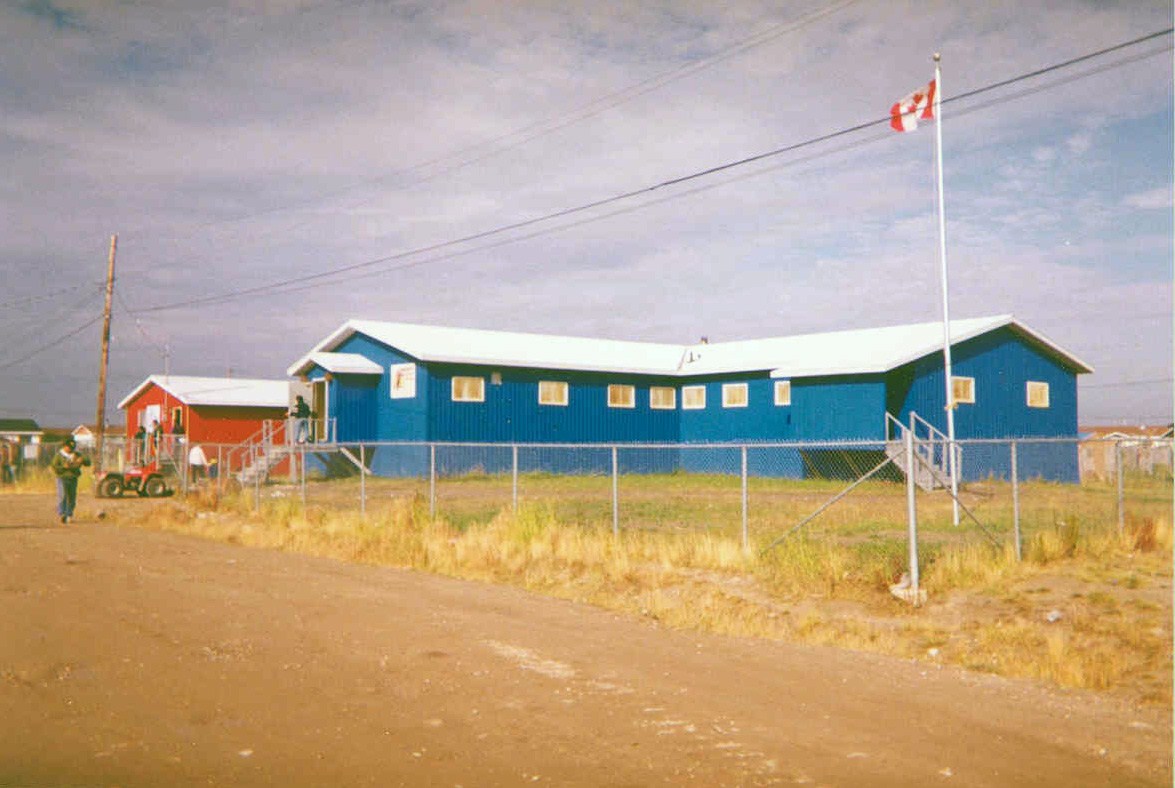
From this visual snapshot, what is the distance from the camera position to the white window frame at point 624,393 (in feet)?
126

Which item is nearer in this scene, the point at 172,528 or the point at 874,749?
the point at 874,749

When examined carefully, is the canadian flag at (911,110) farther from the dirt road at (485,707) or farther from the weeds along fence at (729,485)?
the dirt road at (485,707)

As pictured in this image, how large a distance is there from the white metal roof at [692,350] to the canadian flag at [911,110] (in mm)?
11280

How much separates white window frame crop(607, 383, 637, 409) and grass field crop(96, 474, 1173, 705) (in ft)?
51.2

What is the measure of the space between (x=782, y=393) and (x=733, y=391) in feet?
8.70

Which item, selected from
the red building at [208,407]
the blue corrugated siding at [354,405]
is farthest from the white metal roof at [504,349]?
the red building at [208,407]

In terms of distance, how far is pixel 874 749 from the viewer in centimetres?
645

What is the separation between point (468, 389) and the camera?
34.8 m

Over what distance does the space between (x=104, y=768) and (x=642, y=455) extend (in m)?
33.5

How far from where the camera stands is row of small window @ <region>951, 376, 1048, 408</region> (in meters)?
32.1

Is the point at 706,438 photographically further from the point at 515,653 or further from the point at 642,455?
the point at 515,653

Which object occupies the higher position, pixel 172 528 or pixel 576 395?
pixel 576 395

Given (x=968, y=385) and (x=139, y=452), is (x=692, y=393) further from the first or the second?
(x=139, y=452)

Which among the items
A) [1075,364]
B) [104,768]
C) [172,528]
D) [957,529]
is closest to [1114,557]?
[957,529]
